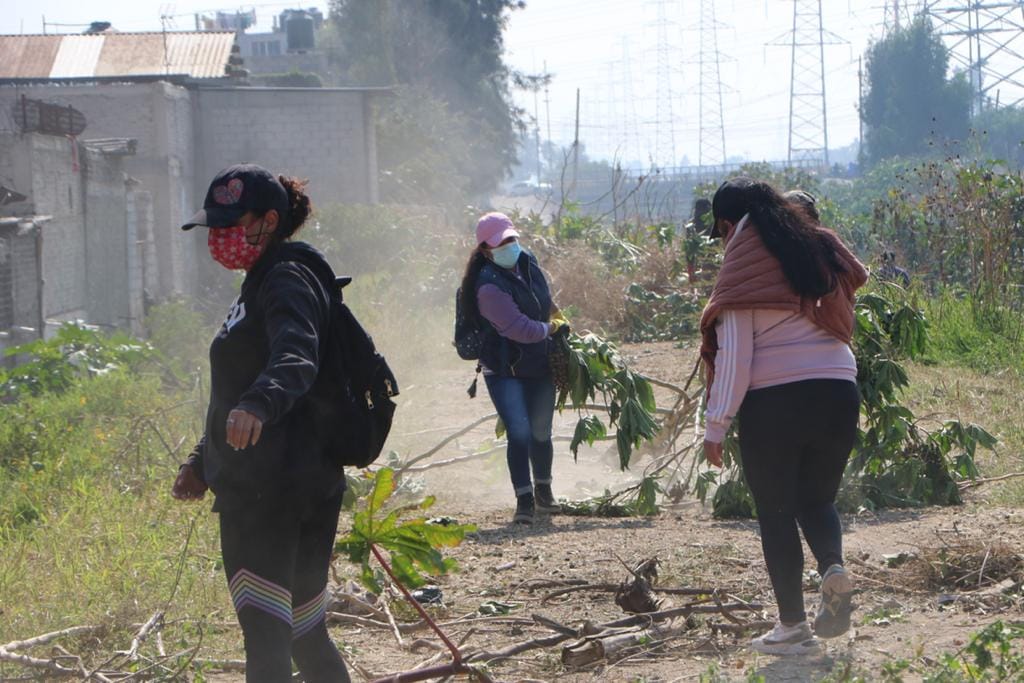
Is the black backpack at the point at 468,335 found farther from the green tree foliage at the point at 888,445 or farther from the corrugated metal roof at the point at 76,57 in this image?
the corrugated metal roof at the point at 76,57

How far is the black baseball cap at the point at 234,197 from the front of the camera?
10.4 ft

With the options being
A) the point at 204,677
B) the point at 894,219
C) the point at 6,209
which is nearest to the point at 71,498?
the point at 204,677

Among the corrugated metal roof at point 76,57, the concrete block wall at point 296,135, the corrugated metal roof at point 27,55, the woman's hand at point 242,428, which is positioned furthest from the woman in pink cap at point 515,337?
the corrugated metal roof at point 27,55

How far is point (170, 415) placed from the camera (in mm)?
10367

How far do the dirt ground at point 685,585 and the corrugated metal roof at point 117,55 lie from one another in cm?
2449

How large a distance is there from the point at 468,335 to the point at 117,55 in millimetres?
26035

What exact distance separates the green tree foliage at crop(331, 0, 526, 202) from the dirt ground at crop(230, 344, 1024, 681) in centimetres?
3855

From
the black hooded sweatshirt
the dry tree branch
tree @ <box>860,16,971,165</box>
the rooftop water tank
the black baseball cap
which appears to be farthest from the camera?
the rooftop water tank

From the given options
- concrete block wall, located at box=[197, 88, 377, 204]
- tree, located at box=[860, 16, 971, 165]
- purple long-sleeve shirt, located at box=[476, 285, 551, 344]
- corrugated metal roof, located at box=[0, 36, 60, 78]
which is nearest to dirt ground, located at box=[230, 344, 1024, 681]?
purple long-sleeve shirt, located at box=[476, 285, 551, 344]

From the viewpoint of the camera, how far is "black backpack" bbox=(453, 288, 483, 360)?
6.65 meters

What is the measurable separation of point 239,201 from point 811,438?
2.03 m

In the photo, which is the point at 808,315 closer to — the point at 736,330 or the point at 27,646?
the point at 736,330

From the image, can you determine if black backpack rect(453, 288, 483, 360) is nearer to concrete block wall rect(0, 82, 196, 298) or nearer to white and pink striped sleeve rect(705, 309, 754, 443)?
white and pink striped sleeve rect(705, 309, 754, 443)

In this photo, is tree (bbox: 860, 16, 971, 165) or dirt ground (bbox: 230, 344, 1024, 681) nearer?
dirt ground (bbox: 230, 344, 1024, 681)
